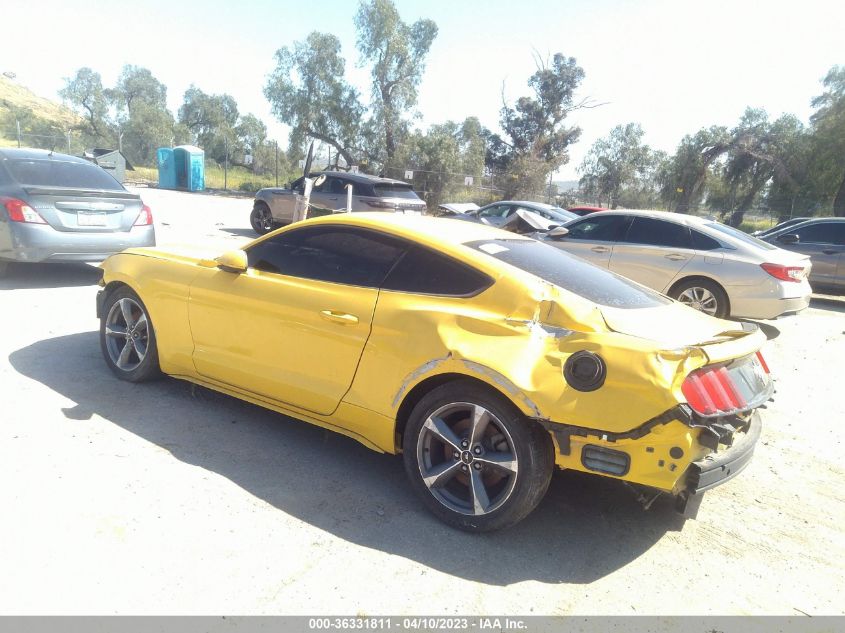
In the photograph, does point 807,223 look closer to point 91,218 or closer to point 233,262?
point 233,262

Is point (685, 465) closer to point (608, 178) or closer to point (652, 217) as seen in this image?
point (652, 217)

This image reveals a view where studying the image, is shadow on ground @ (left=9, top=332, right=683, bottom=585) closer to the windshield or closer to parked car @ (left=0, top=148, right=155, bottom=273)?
parked car @ (left=0, top=148, right=155, bottom=273)

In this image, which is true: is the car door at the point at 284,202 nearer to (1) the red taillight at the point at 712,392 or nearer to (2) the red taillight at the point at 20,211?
(2) the red taillight at the point at 20,211

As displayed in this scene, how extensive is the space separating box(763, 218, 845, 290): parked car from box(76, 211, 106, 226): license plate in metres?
11.4

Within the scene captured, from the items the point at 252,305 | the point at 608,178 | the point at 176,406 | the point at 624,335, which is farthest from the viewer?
the point at 608,178

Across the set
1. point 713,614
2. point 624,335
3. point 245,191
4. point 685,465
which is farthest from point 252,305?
point 245,191

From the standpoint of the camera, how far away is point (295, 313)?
358 cm

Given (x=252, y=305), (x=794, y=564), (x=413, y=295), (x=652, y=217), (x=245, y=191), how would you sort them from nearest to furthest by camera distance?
(x=794, y=564)
(x=413, y=295)
(x=252, y=305)
(x=652, y=217)
(x=245, y=191)

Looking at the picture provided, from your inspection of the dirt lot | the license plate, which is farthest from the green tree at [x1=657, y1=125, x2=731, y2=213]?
the dirt lot

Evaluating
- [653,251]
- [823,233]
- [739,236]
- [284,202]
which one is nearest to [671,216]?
[653,251]

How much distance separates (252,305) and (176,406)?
3.54ft

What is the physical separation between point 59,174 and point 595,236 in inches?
292

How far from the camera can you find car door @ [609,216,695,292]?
26.8ft

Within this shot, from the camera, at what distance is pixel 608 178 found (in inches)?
1607
